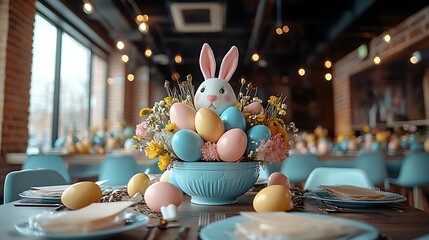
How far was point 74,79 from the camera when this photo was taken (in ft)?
18.8

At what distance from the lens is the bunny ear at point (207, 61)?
125 centimetres

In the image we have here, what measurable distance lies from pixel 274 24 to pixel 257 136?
4.77 m

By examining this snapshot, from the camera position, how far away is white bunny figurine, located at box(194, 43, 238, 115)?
3.93ft

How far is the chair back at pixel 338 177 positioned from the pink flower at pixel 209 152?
82 centimetres

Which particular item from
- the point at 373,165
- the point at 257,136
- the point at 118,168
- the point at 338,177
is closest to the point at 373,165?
the point at 373,165

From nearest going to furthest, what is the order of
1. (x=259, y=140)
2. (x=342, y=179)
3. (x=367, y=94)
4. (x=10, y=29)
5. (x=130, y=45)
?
(x=259, y=140) < (x=342, y=179) < (x=10, y=29) < (x=130, y=45) < (x=367, y=94)

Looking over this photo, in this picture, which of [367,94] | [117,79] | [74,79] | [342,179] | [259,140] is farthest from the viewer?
[117,79]

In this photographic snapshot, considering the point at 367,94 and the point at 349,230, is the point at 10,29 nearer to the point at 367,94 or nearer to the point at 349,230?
the point at 349,230

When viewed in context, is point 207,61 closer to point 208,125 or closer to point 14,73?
point 208,125

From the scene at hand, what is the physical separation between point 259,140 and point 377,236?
474 millimetres

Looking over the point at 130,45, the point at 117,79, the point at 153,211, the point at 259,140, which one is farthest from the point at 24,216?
the point at 117,79

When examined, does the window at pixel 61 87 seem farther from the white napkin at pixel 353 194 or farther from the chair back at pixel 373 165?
the white napkin at pixel 353 194

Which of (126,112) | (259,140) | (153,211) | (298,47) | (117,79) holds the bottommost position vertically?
(153,211)

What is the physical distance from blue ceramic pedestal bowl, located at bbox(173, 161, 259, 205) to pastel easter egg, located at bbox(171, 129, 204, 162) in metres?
0.03
